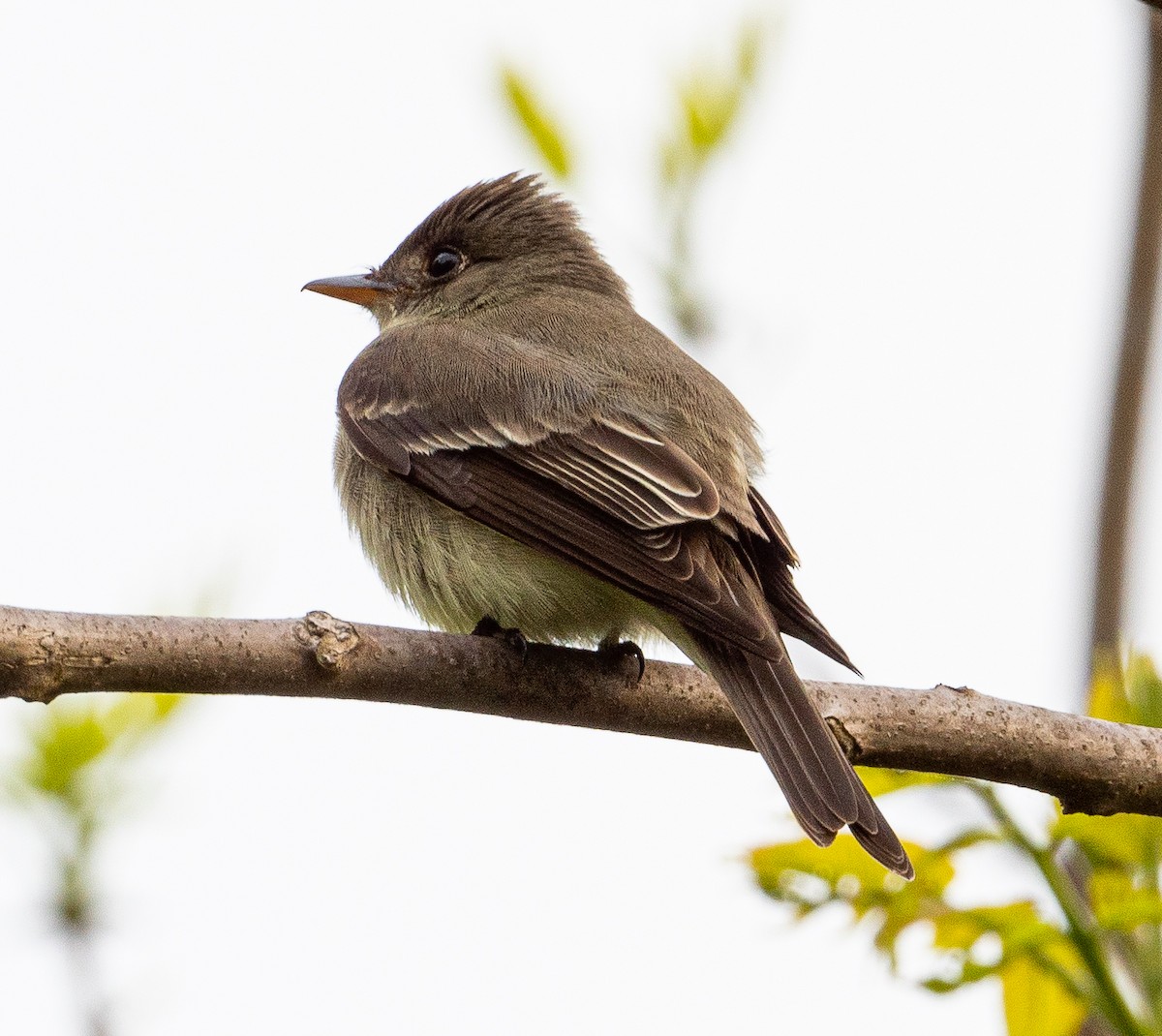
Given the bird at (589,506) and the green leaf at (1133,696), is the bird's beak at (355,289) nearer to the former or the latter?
the bird at (589,506)

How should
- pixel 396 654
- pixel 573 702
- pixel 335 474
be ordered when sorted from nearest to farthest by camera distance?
pixel 396 654, pixel 573 702, pixel 335 474

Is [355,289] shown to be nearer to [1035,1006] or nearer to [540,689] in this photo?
[540,689]

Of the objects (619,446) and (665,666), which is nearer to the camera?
(665,666)

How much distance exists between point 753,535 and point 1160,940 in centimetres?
161

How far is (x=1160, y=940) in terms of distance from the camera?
270cm

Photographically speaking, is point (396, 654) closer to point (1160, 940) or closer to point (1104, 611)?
point (1160, 940)

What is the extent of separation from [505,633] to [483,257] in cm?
231

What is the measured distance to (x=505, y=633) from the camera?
371 cm

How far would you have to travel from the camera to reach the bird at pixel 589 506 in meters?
3.50

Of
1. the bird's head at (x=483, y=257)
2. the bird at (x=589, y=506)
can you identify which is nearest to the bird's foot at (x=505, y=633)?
the bird at (x=589, y=506)

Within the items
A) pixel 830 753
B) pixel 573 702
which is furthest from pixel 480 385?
pixel 830 753

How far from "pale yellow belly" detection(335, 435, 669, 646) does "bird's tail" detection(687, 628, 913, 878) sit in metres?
0.30

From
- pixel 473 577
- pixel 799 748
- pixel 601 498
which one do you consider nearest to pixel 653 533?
pixel 601 498

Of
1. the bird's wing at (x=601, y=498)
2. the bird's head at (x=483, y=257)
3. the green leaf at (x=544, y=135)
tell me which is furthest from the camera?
the bird's head at (x=483, y=257)
